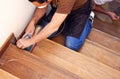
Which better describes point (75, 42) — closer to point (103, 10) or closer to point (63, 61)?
point (63, 61)

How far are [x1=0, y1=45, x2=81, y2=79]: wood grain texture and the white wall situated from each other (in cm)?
14

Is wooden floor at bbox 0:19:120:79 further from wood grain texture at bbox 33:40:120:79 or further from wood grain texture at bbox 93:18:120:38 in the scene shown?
wood grain texture at bbox 93:18:120:38

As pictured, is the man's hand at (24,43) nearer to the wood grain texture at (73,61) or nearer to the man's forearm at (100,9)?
the wood grain texture at (73,61)

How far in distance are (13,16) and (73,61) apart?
569 mm

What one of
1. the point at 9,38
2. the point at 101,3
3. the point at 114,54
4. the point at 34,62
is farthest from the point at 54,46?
the point at 101,3

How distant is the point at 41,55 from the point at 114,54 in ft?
2.06

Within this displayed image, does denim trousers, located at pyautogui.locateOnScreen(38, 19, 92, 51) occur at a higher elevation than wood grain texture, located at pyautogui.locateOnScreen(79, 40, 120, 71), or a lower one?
higher

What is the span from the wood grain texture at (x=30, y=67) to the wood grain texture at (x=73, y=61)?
105 mm

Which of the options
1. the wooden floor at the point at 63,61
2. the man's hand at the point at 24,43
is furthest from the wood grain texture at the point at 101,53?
the man's hand at the point at 24,43

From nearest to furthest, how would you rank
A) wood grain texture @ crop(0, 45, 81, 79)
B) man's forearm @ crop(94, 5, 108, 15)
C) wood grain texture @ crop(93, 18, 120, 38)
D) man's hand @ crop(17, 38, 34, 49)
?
wood grain texture @ crop(0, 45, 81, 79) → man's hand @ crop(17, 38, 34, 49) → wood grain texture @ crop(93, 18, 120, 38) → man's forearm @ crop(94, 5, 108, 15)

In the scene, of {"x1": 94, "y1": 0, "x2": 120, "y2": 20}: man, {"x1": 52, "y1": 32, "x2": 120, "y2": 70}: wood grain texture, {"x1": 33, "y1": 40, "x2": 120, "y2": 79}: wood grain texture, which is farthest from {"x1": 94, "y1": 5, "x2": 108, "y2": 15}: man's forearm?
{"x1": 33, "y1": 40, "x2": 120, "y2": 79}: wood grain texture

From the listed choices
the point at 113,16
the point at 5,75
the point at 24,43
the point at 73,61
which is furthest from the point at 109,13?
the point at 5,75

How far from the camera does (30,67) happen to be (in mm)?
1532

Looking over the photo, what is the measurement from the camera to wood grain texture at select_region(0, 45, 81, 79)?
59.2 inches
